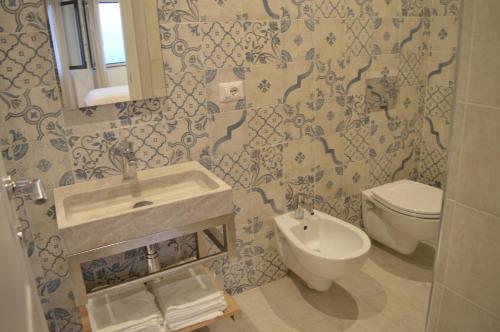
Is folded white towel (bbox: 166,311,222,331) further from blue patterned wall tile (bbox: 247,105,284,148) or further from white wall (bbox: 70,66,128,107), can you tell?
white wall (bbox: 70,66,128,107)

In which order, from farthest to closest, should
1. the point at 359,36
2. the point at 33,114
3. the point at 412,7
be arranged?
1. the point at 412,7
2. the point at 359,36
3. the point at 33,114

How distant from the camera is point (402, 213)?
243 cm

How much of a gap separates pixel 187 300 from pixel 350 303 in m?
1.00

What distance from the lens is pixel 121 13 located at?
175cm

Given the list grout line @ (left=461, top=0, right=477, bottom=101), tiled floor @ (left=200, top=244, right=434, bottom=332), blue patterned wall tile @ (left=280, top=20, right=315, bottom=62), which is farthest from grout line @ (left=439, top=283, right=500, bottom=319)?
blue patterned wall tile @ (left=280, top=20, right=315, bottom=62)

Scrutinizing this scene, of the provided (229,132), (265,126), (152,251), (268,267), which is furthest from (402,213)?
(152,251)

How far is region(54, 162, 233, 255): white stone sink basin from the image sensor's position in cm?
148

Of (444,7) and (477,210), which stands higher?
(444,7)

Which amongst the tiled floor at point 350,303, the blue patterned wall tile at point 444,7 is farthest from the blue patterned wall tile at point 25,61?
the blue patterned wall tile at point 444,7

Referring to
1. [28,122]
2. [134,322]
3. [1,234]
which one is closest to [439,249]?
[1,234]

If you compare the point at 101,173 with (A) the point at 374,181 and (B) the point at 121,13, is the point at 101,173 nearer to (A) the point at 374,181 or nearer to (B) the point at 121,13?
(B) the point at 121,13

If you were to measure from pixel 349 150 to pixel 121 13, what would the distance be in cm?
156

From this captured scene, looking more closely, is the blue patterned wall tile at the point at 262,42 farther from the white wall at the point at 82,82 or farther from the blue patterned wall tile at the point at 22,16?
the blue patterned wall tile at the point at 22,16

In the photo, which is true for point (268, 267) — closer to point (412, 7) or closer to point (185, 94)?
point (185, 94)
